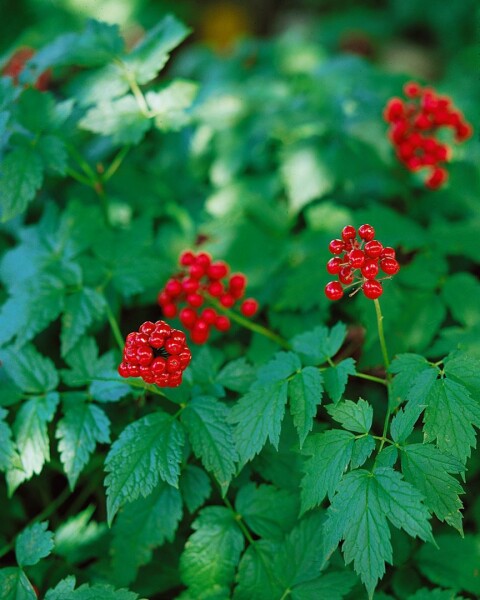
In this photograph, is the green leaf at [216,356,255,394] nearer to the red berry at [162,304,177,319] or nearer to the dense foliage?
the dense foliage

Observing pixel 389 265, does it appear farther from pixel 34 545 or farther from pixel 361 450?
pixel 34 545

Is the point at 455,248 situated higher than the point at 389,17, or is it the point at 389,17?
the point at 455,248

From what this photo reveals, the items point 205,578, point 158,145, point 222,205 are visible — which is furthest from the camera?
point 158,145

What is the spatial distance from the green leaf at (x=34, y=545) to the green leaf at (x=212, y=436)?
0.58 metres

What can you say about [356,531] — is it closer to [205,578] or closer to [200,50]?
[205,578]

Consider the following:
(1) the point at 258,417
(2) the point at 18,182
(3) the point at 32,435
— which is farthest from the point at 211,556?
(2) the point at 18,182

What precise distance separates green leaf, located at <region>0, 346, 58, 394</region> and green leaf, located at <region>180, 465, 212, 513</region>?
624mm

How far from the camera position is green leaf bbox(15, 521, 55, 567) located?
1.88 m

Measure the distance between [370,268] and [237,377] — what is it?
0.65 meters

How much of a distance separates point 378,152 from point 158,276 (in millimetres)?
1654

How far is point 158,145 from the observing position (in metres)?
3.96

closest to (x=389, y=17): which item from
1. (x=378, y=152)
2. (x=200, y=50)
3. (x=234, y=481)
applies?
(x=200, y=50)

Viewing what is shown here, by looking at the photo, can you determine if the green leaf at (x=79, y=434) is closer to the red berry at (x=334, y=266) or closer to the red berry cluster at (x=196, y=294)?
the red berry cluster at (x=196, y=294)

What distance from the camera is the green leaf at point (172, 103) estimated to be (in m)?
2.65
